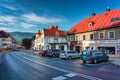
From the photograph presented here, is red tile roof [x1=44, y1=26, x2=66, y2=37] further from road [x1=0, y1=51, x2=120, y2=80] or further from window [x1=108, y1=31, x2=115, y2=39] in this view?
road [x1=0, y1=51, x2=120, y2=80]

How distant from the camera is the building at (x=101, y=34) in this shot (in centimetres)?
3150

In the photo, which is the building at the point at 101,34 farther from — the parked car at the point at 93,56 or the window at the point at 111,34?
the parked car at the point at 93,56

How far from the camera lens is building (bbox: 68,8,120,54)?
31.5 meters

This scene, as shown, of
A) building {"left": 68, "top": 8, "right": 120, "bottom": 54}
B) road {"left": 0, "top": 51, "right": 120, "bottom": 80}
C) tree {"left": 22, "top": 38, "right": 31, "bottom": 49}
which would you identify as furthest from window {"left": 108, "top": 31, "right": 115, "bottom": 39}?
tree {"left": 22, "top": 38, "right": 31, "bottom": 49}

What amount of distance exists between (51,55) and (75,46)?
27.5 ft

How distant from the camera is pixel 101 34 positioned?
3456 centimetres

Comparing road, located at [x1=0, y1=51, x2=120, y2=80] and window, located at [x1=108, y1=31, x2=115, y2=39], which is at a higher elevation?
window, located at [x1=108, y1=31, x2=115, y2=39]

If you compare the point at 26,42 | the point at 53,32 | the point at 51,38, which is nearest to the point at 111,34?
the point at 51,38

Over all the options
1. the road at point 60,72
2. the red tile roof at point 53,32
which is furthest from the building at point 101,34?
the red tile roof at point 53,32

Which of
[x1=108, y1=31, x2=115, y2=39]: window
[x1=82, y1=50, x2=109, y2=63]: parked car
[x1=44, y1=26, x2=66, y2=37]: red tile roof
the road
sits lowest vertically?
the road

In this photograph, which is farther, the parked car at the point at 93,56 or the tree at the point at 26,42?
the tree at the point at 26,42

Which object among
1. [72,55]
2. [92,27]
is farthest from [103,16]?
[72,55]

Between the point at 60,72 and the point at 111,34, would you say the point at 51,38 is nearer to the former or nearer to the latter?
the point at 111,34

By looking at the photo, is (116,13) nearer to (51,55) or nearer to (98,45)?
(98,45)
